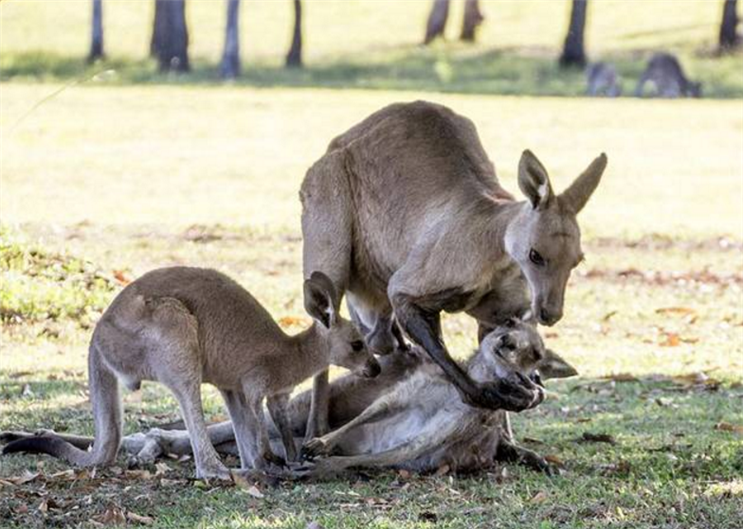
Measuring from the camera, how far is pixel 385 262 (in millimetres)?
7953

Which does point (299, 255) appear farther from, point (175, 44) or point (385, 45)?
point (385, 45)

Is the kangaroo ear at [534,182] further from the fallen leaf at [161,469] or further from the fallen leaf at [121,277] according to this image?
the fallen leaf at [121,277]

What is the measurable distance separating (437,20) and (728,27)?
27.4 feet

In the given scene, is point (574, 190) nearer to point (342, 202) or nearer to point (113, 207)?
point (342, 202)

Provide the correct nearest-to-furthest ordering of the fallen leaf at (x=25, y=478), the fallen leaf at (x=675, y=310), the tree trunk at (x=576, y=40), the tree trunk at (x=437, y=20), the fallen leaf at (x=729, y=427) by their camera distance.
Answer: the fallen leaf at (x=25, y=478), the fallen leaf at (x=729, y=427), the fallen leaf at (x=675, y=310), the tree trunk at (x=576, y=40), the tree trunk at (x=437, y=20)

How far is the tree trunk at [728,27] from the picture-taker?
44.9 meters

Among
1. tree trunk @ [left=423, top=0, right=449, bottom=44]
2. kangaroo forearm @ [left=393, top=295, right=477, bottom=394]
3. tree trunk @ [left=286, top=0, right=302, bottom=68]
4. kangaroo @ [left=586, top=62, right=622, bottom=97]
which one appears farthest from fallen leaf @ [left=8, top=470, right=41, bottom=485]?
tree trunk @ [left=423, top=0, right=449, bottom=44]

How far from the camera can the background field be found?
21.4ft

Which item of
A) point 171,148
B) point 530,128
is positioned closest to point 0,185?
point 171,148

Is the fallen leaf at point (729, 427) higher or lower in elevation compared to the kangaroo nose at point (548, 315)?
lower

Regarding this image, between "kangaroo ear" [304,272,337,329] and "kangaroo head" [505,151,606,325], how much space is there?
780 millimetres

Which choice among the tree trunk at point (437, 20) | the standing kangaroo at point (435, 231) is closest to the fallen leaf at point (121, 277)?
the standing kangaroo at point (435, 231)

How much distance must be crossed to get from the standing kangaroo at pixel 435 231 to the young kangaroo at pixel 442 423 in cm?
13

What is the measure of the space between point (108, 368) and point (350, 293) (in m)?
1.68
